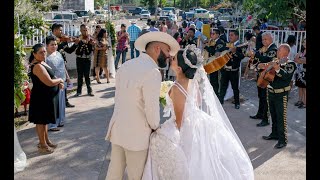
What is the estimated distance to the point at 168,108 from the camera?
4.51 m

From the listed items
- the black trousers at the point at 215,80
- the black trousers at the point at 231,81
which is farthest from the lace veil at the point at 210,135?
the black trousers at the point at 215,80

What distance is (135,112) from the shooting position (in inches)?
157

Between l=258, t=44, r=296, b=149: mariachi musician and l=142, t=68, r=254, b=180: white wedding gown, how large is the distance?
6.98 ft

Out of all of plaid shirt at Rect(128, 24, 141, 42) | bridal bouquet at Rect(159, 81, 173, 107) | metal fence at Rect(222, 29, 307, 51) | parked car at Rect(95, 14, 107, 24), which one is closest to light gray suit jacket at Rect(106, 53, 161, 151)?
bridal bouquet at Rect(159, 81, 173, 107)

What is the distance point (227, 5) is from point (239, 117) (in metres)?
42.7

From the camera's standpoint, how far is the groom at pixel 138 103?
387 centimetres

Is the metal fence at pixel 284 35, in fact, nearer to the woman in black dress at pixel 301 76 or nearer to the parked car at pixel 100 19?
the woman in black dress at pixel 301 76

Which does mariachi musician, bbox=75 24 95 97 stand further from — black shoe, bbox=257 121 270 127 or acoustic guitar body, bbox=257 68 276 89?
acoustic guitar body, bbox=257 68 276 89

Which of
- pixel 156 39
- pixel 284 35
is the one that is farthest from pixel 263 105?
pixel 284 35

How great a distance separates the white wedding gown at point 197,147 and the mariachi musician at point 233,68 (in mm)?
4318

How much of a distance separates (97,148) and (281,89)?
10.2 ft

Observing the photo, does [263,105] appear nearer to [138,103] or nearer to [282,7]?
[138,103]

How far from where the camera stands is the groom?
387 cm

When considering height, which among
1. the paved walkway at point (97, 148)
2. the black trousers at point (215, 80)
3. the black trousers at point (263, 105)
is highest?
the black trousers at point (215, 80)
